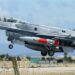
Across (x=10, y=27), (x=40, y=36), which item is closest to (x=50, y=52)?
(x=40, y=36)

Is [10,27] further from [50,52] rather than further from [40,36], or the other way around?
[50,52]

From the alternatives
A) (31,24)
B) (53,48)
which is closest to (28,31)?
(31,24)

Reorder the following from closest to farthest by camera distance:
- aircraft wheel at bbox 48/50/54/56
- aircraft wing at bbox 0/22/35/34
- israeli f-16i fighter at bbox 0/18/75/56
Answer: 1. aircraft wheel at bbox 48/50/54/56
2. israeli f-16i fighter at bbox 0/18/75/56
3. aircraft wing at bbox 0/22/35/34

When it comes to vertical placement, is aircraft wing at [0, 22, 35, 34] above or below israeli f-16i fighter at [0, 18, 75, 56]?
above

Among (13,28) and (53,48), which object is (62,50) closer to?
(53,48)

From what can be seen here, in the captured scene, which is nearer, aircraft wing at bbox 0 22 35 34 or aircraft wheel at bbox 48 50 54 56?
aircraft wheel at bbox 48 50 54 56

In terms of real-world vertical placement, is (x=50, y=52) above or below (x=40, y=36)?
below

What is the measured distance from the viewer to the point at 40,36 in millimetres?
56469

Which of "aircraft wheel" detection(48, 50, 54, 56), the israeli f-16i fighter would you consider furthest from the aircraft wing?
"aircraft wheel" detection(48, 50, 54, 56)

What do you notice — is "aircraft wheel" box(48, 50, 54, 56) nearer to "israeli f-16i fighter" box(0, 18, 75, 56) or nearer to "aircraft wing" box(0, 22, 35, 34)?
"israeli f-16i fighter" box(0, 18, 75, 56)

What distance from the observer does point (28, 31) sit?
55.4 meters

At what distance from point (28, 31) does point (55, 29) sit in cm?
424

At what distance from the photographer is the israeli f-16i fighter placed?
52.9 metres

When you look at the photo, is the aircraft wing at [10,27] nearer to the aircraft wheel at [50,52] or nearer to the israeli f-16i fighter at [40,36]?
the israeli f-16i fighter at [40,36]
